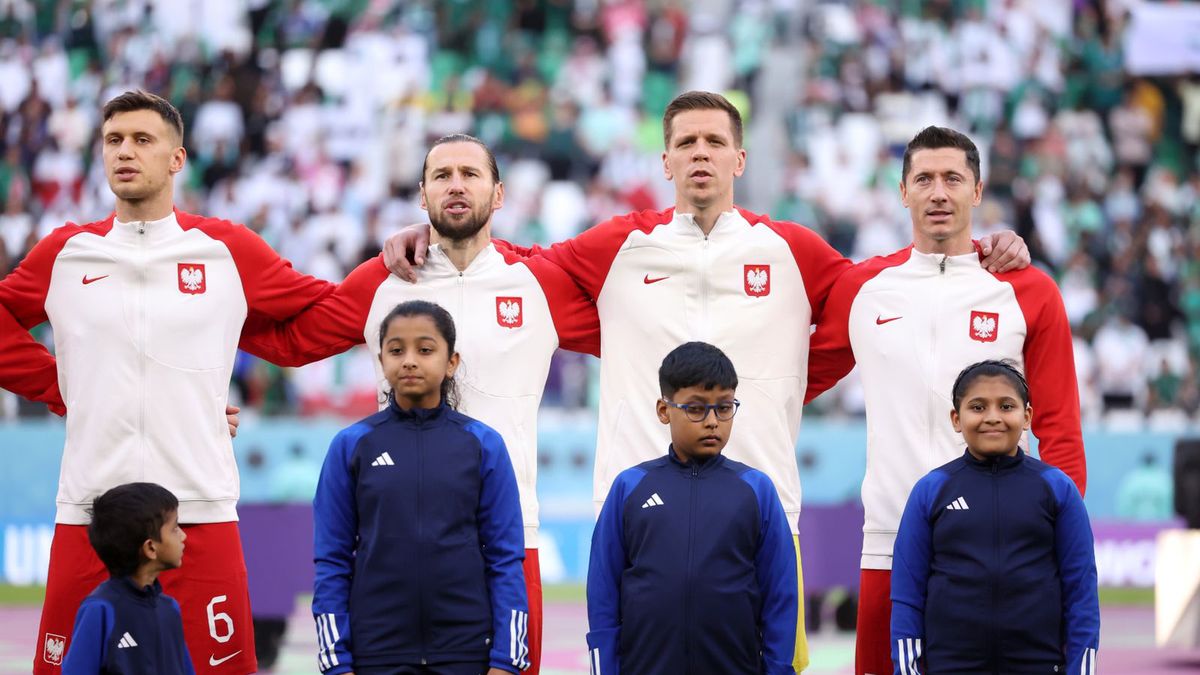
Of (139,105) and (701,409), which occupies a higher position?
(139,105)

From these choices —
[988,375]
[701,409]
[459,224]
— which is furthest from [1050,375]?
[459,224]

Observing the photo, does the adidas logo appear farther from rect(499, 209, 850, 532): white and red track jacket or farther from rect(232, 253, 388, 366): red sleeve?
rect(232, 253, 388, 366): red sleeve

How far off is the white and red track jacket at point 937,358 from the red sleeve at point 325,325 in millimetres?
2052

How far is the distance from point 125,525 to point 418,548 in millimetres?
1079

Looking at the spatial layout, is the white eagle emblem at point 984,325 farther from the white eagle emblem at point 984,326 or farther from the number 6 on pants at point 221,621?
the number 6 on pants at point 221,621

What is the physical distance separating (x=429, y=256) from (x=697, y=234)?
1144 mm

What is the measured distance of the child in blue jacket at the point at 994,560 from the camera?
19.5 feet

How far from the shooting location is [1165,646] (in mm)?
13180

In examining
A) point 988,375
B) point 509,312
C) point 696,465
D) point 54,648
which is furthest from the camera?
point 509,312

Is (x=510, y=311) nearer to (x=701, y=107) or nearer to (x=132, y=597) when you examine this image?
(x=701, y=107)

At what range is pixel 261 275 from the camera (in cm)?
699

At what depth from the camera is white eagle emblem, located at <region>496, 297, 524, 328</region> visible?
22.7 feet

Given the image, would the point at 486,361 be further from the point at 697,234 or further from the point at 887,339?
the point at 887,339

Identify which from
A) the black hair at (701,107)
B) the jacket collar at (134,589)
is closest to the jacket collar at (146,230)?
Answer: the jacket collar at (134,589)
